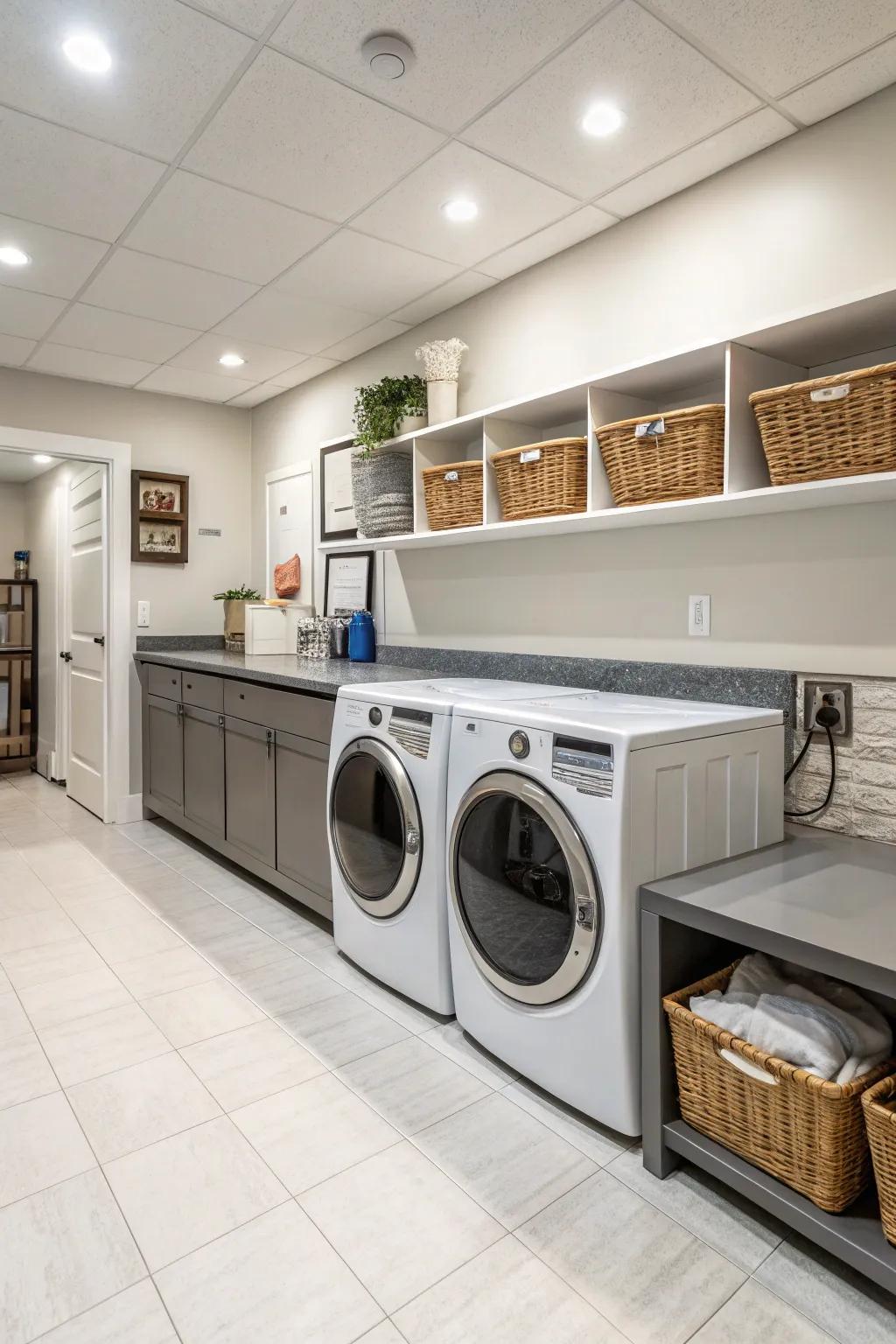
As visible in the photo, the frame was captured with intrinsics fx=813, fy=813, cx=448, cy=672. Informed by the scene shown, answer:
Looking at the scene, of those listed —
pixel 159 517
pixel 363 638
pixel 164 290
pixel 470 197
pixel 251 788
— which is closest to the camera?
pixel 470 197

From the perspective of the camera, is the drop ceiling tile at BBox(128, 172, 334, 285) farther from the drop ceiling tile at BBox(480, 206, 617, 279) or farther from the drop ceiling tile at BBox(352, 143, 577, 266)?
the drop ceiling tile at BBox(480, 206, 617, 279)

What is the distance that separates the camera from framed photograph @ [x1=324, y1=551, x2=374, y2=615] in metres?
3.89

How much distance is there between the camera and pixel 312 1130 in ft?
5.96

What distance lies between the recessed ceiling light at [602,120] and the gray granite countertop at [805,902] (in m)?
1.85

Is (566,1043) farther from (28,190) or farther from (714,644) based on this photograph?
(28,190)

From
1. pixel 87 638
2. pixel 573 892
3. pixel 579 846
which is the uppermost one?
pixel 87 638

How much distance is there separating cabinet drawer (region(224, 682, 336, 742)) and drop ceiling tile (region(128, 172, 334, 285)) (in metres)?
1.53

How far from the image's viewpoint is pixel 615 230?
2.63 m

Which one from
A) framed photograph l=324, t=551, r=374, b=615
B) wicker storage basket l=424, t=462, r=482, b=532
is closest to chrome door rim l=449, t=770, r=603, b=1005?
wicker storage basket l=424, t=462, r=482, b=532

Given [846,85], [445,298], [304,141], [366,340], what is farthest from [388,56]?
[366,340]

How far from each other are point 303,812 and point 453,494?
126 cm

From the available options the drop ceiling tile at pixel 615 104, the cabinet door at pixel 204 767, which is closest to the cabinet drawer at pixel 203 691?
the cabinet door at pixel 204 767

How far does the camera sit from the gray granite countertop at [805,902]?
1351 mm

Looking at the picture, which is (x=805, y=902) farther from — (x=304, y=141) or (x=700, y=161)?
(x=304, y=141)
